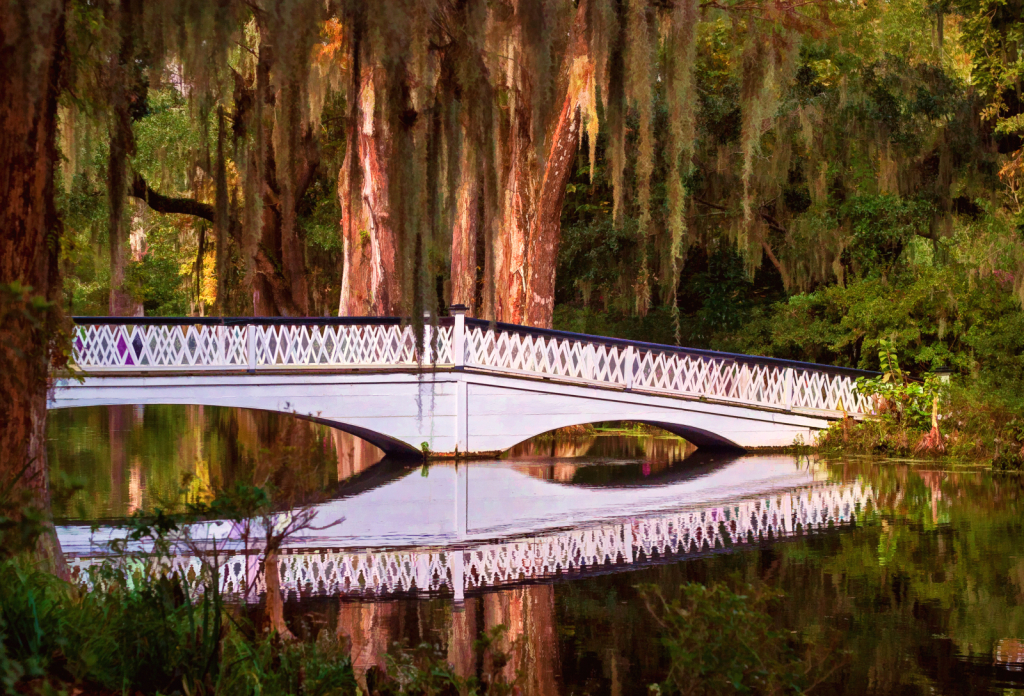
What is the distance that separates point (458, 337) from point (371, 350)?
57.2 inches

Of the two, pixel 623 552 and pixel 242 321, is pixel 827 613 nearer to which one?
pixel 623 552

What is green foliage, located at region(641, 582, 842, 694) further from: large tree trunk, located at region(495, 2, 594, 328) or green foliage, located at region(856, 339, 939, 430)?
large tree trunk, located at region(495, 2, 594, 328)

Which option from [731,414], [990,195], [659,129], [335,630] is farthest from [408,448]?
[335,630]

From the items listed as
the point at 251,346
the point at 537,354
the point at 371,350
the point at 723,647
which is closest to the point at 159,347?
the point at 251,346

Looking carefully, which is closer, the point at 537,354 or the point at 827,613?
the point at 827,613

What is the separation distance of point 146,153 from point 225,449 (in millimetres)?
6684

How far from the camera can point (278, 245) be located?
96.6 feet

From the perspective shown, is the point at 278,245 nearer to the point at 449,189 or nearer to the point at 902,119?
the point at 902,119

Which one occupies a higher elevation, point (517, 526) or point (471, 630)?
point (517, 526)

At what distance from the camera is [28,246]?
722cm

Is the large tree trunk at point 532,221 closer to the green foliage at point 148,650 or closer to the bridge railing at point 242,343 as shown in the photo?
the bridge railing at point 242,343

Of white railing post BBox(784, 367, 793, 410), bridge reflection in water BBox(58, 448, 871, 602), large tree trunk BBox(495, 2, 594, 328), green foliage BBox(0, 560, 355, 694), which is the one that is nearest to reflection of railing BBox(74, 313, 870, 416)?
white railing post BBox(784, 367, 793, 410)

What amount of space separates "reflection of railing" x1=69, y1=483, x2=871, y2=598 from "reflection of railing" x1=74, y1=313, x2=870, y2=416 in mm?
6861

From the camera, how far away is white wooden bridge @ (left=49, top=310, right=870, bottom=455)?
19891 mm
